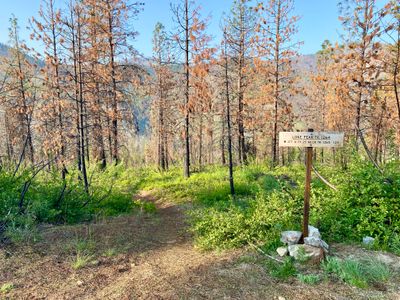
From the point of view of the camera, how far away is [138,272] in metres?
4.18

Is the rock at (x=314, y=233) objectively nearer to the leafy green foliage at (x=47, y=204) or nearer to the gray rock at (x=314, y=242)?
the gray rock at (x=314, y=242)

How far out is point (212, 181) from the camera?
1214 cm

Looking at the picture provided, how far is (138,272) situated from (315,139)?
3373 millimetres

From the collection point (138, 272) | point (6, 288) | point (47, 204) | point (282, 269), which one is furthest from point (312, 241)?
point (47, 204)

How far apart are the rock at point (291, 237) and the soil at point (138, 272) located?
606 millimetres

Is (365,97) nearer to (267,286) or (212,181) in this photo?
(212,181)

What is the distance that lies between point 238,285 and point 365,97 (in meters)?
13.3

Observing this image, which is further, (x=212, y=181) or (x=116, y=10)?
(x=116, y=10)

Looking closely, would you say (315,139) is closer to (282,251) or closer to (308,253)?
(308,253)

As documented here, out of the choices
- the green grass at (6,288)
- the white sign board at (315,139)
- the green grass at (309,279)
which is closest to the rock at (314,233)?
the green grass at (309,279)

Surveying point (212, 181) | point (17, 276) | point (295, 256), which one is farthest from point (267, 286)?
point (212, 181)

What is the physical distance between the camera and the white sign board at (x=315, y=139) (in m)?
4.42

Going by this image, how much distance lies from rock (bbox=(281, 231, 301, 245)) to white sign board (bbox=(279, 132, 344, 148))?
150 centimetres

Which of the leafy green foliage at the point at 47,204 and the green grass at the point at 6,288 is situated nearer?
the green grass at the point at 6,288
